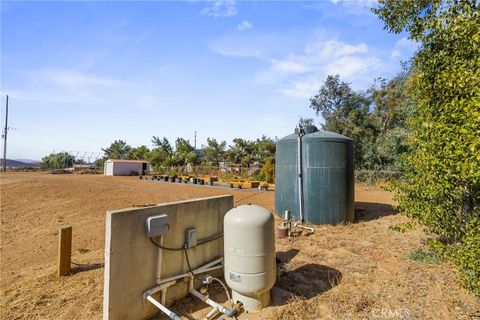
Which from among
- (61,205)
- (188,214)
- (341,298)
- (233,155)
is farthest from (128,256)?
(233,155)

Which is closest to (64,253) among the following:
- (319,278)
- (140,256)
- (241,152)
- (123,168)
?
(140,256)

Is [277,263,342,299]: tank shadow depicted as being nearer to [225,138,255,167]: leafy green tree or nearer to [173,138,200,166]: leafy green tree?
[225,138,255,167]: leafy green tree

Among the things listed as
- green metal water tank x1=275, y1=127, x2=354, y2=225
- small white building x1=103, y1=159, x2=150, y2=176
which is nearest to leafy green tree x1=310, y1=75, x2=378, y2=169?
green metal water tank x1=275, y1=127, x2=354, y2=225

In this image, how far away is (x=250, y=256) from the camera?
11.3 ft

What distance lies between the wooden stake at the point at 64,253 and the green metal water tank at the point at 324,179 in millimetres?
5516

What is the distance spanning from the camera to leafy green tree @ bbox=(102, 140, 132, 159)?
51.6m

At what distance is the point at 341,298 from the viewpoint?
383 cm

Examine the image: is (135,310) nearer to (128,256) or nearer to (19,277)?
(128,256)

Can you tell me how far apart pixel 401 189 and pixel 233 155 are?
26702mm

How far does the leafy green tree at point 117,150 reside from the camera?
169 ft

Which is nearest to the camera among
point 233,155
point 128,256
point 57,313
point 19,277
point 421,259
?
point 128,256

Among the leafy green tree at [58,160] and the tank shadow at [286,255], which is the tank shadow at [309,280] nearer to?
the tank shadow at [286,255]

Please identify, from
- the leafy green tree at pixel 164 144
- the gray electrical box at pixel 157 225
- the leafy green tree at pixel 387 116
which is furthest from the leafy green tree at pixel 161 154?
the gray electrical box at pixel 157 225

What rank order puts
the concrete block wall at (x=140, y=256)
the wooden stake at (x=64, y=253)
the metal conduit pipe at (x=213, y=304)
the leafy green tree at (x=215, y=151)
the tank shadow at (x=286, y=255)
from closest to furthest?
the concrete block wall at (x=140, y=256)
the metal conduit pipe at (x=213, y=304)
the wooden stake at (x=64, y=253)
the tank shadow at (x=286, y=255)
the leafy green tree at (x=215, y=151)
